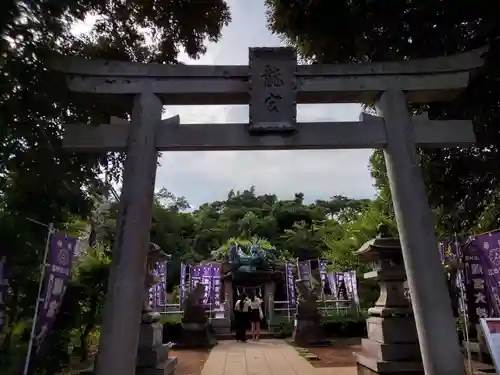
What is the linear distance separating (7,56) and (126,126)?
5.60 feet

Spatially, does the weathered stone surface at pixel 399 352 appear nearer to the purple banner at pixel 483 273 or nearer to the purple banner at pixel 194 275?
the purple banner at pixel 483 273

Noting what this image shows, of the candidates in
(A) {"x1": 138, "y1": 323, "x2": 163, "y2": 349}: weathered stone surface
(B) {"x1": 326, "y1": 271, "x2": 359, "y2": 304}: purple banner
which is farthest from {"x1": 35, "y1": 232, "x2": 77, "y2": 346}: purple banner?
(B) {"x1": 326, "y1": 271, "x2": 359, "y2": 304}: purple banner

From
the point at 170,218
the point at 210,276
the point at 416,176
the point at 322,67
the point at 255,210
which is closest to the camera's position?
the point at 416,176

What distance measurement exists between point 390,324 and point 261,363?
4.56m

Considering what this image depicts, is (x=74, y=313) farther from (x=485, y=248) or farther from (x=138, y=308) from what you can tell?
(x=485, y=248)

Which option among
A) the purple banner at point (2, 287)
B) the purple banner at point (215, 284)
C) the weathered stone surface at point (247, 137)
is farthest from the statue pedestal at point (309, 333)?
the purple banner at point (2, 287)

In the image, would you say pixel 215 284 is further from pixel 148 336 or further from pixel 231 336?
pixel 148 336

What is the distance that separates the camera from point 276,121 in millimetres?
5906

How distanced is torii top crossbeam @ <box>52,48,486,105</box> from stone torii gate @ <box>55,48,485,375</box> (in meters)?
0.01

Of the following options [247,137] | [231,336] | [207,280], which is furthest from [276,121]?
[207,280]

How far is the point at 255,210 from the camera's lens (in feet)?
164

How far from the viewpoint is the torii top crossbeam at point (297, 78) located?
6055 mm

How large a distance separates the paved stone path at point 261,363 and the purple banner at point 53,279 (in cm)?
487

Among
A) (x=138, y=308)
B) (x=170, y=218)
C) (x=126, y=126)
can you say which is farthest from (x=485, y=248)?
(x=170, y=218)
